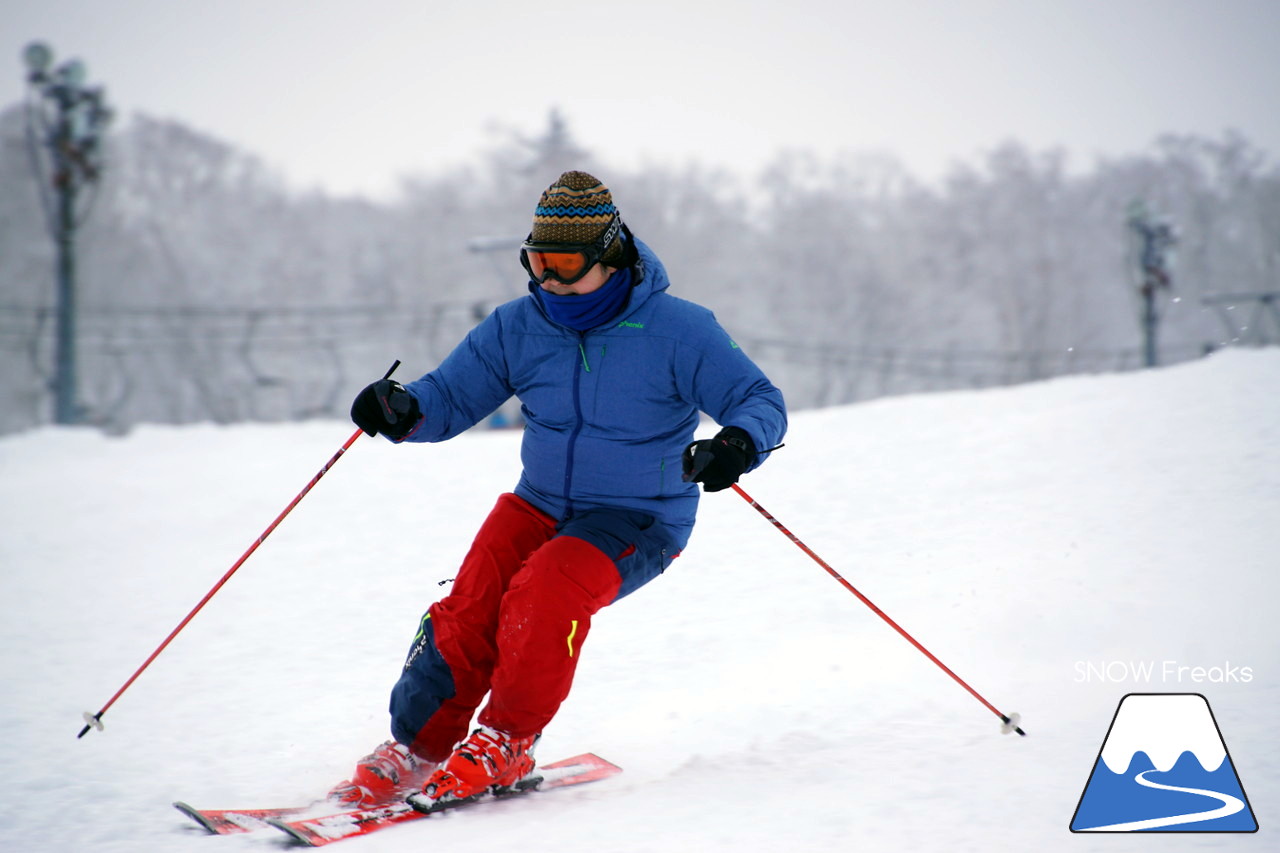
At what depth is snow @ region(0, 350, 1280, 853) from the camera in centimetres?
235

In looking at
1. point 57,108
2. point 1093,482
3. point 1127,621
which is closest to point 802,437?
point 1093,482

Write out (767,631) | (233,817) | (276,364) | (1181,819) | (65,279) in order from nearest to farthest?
(1181,819), (233,817), (767,631), (65,279), (276,364)

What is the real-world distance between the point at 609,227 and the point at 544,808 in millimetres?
1355

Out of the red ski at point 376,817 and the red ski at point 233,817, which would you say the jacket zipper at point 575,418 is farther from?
the red ski at point 233,817

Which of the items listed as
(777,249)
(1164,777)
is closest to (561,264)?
(1164,777)

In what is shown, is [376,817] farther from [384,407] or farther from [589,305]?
[589,305]

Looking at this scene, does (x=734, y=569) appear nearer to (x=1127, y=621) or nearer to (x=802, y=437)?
(x=1127, y=621)

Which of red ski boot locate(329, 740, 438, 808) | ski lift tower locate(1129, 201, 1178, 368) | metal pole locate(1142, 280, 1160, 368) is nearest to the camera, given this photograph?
red ski boot locate(329, 740, 438, 808)

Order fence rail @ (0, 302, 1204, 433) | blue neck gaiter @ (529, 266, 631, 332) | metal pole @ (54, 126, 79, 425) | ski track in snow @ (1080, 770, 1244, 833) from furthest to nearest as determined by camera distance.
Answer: fence rail @ (0, 302, 1204, 433), metal pole @ (54, 126, 79, 425), blue neck gaiter @ (529, 266, 631, 332), ski track in snow @ (1080, 770, 1244, 833)

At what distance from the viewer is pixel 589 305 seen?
2.60 meters

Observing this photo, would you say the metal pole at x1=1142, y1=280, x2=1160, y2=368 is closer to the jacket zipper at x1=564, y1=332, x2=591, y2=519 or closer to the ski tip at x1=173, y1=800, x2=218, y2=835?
the jacket zipper at x1=564, y1=332, x2=591, y2=519

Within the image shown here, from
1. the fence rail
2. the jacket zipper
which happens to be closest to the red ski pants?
the jacket zipper

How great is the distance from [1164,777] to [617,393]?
57.9 inches

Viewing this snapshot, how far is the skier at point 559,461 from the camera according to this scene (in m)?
2.43
